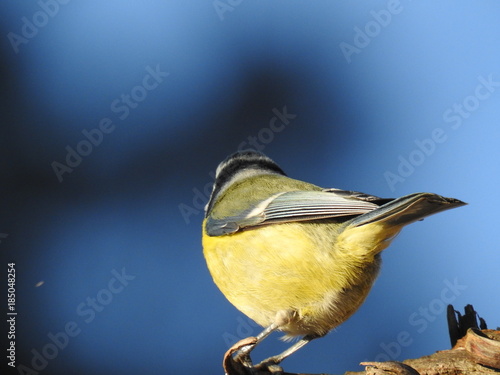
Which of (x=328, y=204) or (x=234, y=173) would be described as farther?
(x=234, y=173)

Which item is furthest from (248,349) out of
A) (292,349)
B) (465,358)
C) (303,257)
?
(465,358)

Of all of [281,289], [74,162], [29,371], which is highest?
[74,162]

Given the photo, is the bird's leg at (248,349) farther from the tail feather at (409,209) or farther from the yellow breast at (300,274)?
the tail feather at (409,209)

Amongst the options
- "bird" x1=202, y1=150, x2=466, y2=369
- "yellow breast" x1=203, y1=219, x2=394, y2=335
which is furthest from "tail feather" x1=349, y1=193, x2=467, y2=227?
"yellow breast" x1=203, y1=219, x2=394, y2=335

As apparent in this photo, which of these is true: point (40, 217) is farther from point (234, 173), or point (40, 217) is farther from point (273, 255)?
point (273, 255)

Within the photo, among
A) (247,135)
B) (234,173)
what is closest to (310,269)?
(234,173)

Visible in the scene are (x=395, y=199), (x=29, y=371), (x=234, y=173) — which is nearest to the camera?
(x=395, y=199)

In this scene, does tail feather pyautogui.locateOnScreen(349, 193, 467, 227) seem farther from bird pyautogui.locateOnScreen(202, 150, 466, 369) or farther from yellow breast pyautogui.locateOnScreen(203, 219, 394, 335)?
yellow breast pyautogui.locateOnScreen(203, 219, 394, 335)
